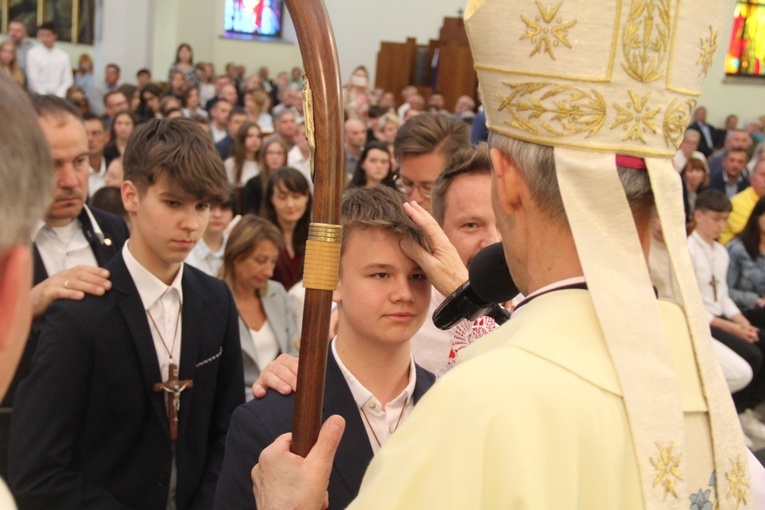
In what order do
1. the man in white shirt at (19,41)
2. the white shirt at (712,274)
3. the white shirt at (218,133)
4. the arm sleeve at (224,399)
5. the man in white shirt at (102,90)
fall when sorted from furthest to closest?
the man in white shirt at (102,90)
the man in white shirt at (19,41)
the white shirt at (218,133)
the white shirt at (712,274)
the arm sleeve at (224,399)

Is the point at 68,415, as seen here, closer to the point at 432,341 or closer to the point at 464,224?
the point at 432,341

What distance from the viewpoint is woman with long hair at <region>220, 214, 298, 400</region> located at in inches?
168

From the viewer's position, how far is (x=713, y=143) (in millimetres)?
17078

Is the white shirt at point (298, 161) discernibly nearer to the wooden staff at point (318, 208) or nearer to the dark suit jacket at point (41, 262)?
the dark suit jacket at point (41, 262)

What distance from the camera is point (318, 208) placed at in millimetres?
1646

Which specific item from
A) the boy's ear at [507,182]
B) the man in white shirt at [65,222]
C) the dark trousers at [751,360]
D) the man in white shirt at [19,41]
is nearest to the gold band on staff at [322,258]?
the boy's ear at [507,182]

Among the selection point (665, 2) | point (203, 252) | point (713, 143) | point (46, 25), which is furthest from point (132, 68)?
point (665, 2)

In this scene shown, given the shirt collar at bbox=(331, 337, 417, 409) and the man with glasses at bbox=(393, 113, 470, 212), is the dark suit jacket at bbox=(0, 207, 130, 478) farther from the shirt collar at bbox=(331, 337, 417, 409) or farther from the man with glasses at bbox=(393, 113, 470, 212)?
the man with glasses at bbox=(393, 113, 470, 212)

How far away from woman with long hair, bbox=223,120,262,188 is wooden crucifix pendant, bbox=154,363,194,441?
5710 millimetres

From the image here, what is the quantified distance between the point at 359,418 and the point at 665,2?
111 cm

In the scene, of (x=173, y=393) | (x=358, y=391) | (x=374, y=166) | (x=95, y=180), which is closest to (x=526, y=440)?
(x=358, y=391)

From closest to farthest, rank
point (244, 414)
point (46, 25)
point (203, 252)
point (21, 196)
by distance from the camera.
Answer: point (21, 196) < point (244, 414) < point (203, 252) < point (46, 25)

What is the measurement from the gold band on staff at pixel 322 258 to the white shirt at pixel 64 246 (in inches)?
63.6

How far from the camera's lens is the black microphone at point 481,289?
5.88 ft
